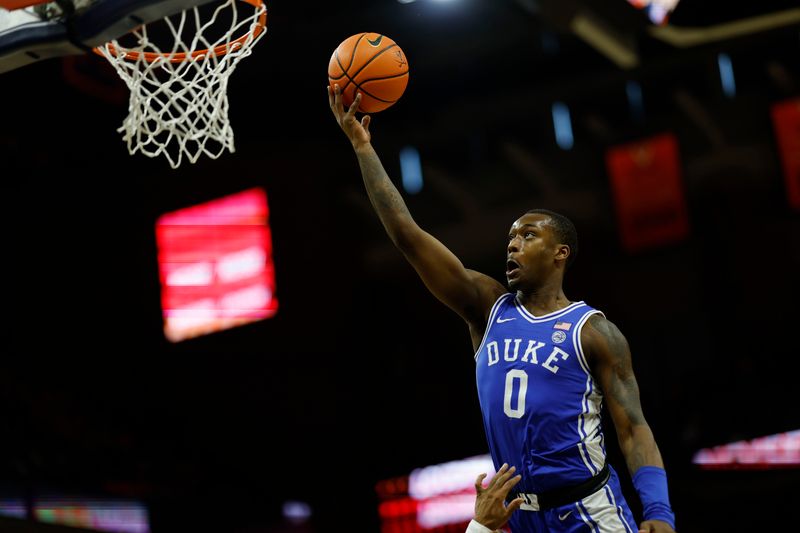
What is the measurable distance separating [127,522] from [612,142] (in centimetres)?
717

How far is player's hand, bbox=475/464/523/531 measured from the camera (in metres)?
3.52

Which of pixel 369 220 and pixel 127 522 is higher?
pixel 369 220

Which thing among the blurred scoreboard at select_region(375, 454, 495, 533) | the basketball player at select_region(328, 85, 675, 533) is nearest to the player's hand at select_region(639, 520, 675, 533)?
the basketball player at select_region(328, 85, 675, 533)

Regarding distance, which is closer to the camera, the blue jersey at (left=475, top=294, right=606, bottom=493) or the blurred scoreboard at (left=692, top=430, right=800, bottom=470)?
the blue jersey at (left=475, top=294, right=606, bottom=493)

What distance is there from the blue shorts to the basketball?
1621 mm

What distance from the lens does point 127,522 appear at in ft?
34.6

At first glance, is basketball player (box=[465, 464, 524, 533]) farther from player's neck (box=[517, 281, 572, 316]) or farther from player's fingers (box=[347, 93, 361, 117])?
player's fingers (box=[347, 93, 361, 117])

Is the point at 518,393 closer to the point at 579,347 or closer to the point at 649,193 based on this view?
the point at 579,347

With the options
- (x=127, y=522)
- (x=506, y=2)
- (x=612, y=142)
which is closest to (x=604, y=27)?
(x=506, y=2)

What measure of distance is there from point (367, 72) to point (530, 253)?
922 millimetres

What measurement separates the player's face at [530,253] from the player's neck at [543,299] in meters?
0.04

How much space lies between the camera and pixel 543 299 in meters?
4.06

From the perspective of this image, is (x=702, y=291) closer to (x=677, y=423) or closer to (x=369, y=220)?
(x=677, y=423)

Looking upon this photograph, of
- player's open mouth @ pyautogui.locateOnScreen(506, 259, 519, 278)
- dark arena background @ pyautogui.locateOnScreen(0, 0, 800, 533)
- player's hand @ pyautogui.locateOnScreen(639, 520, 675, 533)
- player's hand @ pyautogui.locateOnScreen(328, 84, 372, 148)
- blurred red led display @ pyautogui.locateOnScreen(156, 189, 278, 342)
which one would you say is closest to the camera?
player's hand @ pyautogui.locateOnScreen(639, 520, 675, 533)
